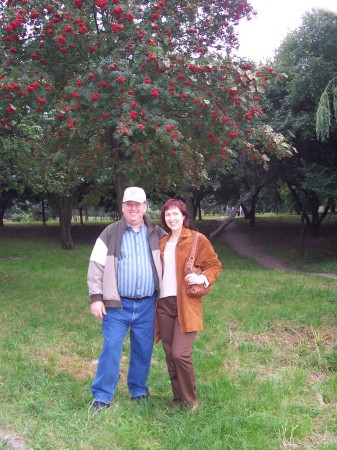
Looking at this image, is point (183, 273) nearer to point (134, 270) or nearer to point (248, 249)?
point (134, 270)

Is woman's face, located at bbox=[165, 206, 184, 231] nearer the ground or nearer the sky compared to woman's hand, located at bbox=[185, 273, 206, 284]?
nearer the sky

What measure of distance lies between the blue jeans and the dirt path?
10.8m

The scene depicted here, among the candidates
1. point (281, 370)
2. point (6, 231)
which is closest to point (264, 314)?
point (281, 370)

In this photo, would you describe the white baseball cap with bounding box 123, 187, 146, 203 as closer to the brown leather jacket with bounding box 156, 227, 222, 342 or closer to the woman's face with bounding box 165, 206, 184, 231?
the woman's face with bounding box 165, 206, 184, 231

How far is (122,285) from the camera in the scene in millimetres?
4207

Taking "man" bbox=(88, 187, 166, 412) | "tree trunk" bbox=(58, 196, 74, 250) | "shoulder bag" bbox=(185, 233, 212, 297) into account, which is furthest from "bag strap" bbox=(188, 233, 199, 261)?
"tree trunk" bbox=(58, 196, 74, 250)

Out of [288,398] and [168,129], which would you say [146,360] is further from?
[168,129]

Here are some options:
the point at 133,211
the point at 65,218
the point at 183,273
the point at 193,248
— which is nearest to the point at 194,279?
the point at 183,273

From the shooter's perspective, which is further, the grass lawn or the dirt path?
the dirt path

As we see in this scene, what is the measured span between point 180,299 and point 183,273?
22cm

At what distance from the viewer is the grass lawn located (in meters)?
3.82

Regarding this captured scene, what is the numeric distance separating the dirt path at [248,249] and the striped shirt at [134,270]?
1092cm

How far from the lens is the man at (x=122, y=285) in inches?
164

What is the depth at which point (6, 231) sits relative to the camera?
27.5 metres
